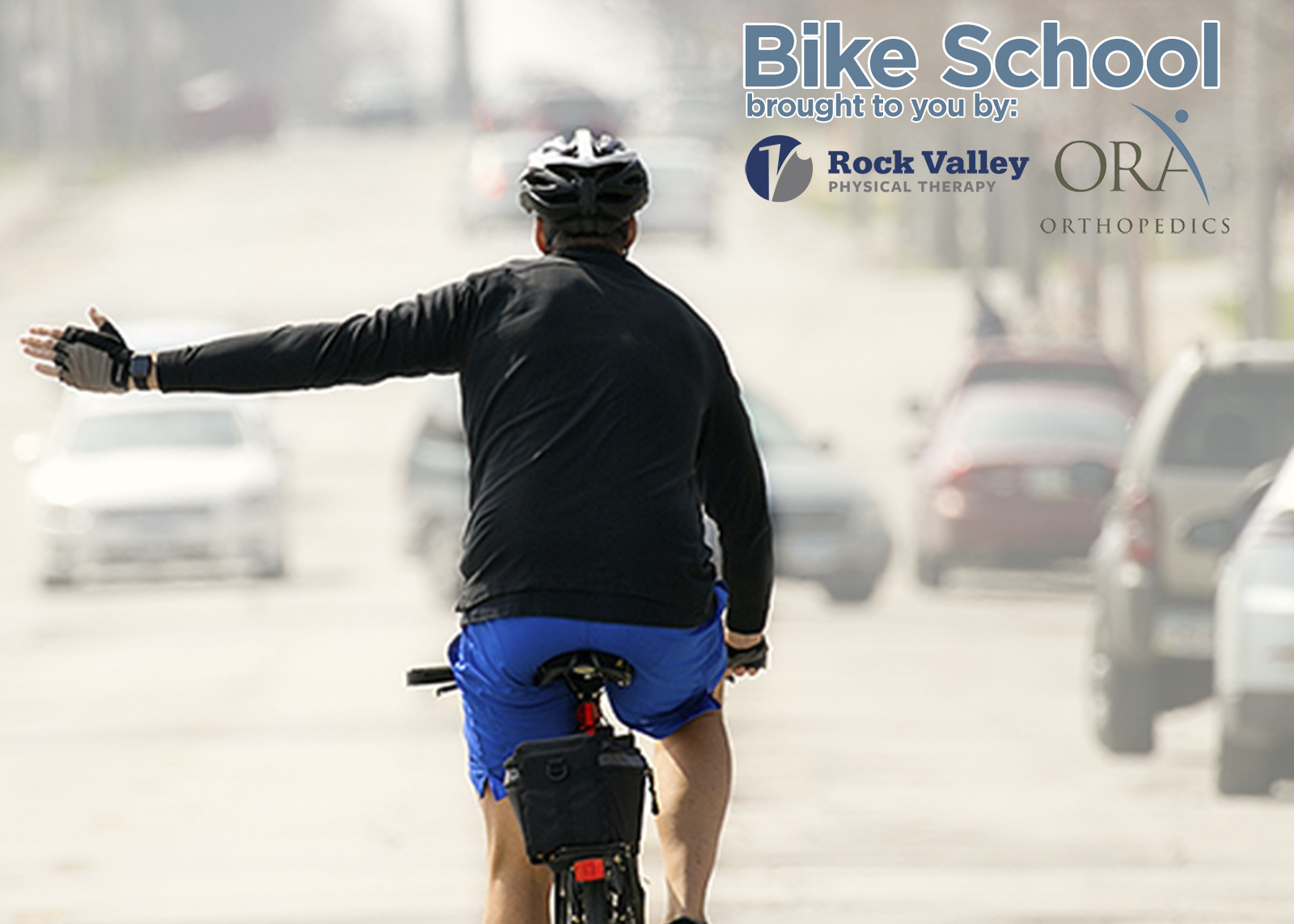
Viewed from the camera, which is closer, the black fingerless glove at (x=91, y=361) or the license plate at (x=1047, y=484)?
the black fingerless glove at (x=91, y=361)

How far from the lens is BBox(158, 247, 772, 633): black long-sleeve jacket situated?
16.0ft

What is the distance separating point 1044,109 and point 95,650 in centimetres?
2215

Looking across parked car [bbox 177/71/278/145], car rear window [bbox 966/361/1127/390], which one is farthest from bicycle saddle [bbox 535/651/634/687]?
parked car [bbox 177/71/278/145]

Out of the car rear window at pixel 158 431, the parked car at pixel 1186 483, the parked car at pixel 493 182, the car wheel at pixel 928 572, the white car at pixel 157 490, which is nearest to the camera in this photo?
the parked car at pixel 1186 483

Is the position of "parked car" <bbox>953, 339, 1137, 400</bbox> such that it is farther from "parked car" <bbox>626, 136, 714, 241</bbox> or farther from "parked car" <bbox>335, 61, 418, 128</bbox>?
"parked car" <bbox>335, 61, 418, 128</bbox>

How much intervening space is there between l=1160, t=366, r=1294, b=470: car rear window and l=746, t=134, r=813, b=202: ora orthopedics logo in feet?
128

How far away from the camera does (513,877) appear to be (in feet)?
16.8

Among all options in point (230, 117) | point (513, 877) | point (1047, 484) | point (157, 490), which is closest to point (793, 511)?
point (1047, 484)

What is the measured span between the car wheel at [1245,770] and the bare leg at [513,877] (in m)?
7.79

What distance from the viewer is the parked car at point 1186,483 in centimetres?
1379

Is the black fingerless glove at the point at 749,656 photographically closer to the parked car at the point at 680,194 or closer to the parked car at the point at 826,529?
the parked car at the point at 826,529

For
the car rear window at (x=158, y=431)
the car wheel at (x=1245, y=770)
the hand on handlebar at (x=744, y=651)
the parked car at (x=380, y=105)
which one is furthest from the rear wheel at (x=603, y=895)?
the parked car at (x=380, y=105)

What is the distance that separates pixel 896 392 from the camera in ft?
137

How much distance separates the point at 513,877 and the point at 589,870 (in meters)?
0.27
